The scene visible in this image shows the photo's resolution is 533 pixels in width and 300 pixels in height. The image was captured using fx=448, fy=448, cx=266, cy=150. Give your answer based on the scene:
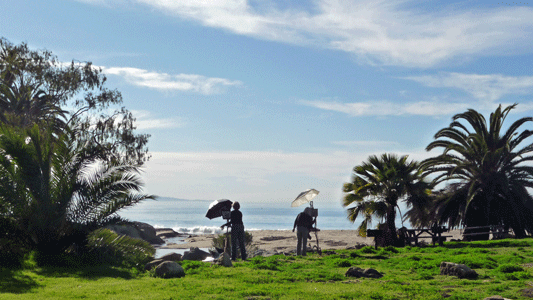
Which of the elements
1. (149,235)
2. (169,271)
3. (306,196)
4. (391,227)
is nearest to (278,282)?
(169,271)

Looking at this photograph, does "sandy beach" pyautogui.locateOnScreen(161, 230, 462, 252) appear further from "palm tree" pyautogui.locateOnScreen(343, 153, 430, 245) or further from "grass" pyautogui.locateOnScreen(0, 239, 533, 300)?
"grass" pyautogui.locateOnScreen(0, 239, 533, 300)

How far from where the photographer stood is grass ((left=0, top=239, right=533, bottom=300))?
28.1 feet

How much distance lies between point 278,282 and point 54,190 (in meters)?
8.57

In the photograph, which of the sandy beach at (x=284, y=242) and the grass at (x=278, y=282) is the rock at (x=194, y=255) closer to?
the grass at (x=278, y=282)

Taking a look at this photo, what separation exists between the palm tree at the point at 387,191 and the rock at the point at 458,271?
1052cm

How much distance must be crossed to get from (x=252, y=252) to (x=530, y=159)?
54.2ft

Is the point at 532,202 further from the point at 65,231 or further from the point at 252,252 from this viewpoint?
the point at 65,231

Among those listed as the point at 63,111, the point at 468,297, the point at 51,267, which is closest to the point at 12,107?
the point at 63,111

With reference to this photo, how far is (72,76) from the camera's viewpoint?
31219mm

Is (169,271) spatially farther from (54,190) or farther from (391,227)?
(391,227)

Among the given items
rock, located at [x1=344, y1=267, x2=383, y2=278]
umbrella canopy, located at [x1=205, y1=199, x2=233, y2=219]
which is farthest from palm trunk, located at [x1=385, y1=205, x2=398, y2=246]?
rock, located at [x1=344, y1=267, x2=383, y2=278]

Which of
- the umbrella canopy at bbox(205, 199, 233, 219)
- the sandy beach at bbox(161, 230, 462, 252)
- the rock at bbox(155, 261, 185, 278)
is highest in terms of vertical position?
the umbrella canopy at bbox(205, 199, 233, 219)

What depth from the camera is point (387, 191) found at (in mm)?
21469

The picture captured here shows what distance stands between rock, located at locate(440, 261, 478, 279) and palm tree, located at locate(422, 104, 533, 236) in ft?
49.8
